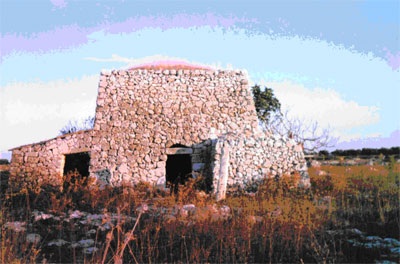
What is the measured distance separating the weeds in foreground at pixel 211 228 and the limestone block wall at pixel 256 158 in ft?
2.27

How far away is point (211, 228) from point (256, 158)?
5.48 metres

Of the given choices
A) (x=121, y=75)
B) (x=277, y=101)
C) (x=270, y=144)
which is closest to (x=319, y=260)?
(x=270, y=144)

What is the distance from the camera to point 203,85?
13.4m

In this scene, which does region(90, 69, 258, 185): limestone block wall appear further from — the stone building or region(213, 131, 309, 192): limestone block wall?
region(213, 131, 309, 192): limestone block wall

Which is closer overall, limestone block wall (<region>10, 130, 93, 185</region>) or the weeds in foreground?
the weeds in foreground

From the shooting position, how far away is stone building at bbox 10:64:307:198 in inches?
457

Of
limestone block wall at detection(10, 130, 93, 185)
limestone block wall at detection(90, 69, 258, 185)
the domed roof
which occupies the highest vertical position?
the domed roof

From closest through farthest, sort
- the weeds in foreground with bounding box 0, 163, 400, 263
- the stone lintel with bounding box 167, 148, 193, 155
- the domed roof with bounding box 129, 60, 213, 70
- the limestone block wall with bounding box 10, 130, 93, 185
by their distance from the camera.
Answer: the weeds in foreground with bounding box 0, 163, 400, 263 < the limestone block wall with bounding box 10, 130, 93, 185 < the stone lintel with bounding box 167, 148, 193, 155 < the domed roof with bounding box 129, 60, 213, 70

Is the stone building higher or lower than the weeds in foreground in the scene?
higher

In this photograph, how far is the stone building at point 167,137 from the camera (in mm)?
11617

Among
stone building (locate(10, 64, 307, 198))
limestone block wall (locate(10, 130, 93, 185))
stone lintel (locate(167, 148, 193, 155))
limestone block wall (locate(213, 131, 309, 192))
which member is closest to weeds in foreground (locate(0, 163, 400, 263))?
limestone block wall (locate(213, 131, 309, 192))

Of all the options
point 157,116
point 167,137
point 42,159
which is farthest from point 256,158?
point 42,159

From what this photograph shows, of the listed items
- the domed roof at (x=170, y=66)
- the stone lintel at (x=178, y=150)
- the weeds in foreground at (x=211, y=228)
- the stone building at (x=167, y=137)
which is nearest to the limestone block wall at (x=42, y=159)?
the stone building at (x=167, y=137)

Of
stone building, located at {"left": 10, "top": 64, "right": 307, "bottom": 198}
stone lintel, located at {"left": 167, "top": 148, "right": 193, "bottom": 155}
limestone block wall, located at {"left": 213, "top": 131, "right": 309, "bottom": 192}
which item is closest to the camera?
limestone block wall, located at {"left": 213, "top": 131, "right": 309, "bottom": 192}
